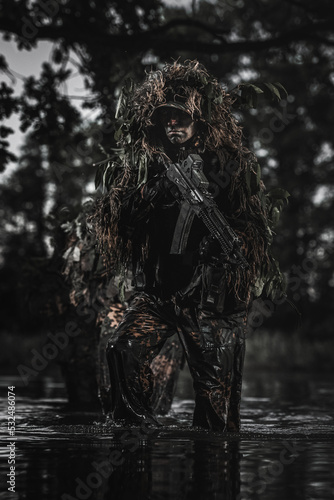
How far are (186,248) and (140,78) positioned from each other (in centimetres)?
797

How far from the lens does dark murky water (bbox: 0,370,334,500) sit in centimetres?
474

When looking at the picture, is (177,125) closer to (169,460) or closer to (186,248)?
(186,248)

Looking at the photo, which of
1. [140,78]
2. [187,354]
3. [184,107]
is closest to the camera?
[184,107]

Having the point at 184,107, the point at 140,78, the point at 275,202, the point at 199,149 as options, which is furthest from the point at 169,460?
the point at 140,78

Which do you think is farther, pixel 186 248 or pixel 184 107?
pixel 184 107

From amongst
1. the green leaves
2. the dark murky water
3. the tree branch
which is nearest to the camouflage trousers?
the dark murky water

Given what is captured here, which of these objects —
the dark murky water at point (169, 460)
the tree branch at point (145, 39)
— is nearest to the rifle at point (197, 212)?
the dark murky water at point (169, 460)

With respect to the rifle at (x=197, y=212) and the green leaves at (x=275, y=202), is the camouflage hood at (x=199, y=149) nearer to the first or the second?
the rifle at (x=197, y=212)

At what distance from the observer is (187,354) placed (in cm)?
734

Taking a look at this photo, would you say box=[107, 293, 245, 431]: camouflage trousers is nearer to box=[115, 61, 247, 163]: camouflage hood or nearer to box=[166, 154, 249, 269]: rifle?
box=[166, 154, 249, 269]: rifle

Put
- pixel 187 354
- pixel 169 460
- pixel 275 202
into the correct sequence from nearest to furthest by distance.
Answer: pixel 169 460, pixel 187 354, pixel 275 202

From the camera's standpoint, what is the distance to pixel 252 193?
7273mm

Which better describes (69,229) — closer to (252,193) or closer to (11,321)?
(252,193)

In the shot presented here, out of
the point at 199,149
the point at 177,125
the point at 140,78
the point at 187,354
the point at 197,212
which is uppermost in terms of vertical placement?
the point at 140,78
